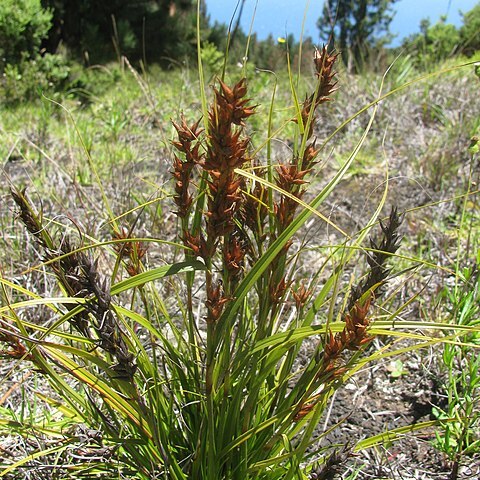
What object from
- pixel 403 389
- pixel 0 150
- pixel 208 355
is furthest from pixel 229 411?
pixel 0 150

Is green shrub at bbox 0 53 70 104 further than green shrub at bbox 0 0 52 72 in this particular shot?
No

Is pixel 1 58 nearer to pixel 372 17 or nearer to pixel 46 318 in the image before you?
pixel 46 318

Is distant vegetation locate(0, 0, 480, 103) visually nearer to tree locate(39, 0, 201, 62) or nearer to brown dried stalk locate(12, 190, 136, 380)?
tree locate(39, 0, 201, 62)

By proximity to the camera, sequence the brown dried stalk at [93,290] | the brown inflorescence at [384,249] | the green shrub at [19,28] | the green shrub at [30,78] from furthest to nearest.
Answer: the green shrub at [19,28] < the green shrub at [30,78] < the brown inflorescence at [384,249] < the brown dried stalk at [93,290]

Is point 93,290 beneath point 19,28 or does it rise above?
beneath

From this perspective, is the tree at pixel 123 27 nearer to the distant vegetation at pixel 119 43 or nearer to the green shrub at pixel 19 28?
the distant vegetation at pixel 119 43

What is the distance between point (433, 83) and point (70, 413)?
12.8 ft

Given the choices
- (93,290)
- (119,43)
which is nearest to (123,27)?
(119,43)

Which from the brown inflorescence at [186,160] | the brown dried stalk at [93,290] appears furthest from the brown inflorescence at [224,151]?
the brown dried stalk at [93,290]

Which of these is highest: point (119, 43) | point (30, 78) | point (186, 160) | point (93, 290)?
point (119, 43)

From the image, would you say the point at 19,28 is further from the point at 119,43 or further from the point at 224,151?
the point at 224,151

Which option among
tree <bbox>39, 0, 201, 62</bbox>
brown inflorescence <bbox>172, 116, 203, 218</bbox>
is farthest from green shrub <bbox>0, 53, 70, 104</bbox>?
brown inflorescence <bbox>172, 116, 203, 218</bbox>

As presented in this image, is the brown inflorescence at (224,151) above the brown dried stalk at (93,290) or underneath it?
above

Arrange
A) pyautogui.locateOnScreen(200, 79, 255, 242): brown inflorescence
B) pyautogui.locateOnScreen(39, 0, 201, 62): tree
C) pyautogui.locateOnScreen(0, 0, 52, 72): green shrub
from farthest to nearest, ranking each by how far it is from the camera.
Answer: pyautogui.locateOnScreen(39, 0, 201, 62): tree < pyautogui.locateOnScreen(0, 0, 52, 72): green shrub < pyautogui.locateOnScreen(200, 79, 255, 242): brown inflorescence
